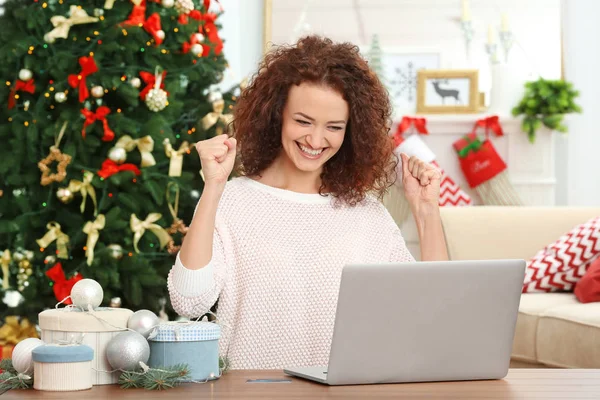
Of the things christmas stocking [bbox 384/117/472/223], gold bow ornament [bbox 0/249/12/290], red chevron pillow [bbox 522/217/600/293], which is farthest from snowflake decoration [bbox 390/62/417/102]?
gold bow ornament [bbox 0/249/12/290]

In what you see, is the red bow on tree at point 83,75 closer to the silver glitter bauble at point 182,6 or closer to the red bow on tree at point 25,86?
the red bow on tree at point 25,86

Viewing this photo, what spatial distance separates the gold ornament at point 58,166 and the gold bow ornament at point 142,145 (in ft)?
0.66

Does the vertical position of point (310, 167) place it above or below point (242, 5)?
below

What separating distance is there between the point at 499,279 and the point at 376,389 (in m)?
0.26

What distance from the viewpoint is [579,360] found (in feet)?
9.53

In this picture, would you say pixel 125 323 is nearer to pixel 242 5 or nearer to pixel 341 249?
pixel 341 249

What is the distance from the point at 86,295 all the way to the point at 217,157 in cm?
42

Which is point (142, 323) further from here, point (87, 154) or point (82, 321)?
point (87, 154)

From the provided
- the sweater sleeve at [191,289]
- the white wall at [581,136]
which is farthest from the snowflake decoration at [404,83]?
the sweater sleeve at [191,289]

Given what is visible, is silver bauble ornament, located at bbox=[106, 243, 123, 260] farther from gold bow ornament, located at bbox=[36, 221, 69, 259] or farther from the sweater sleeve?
the sweater sleeve

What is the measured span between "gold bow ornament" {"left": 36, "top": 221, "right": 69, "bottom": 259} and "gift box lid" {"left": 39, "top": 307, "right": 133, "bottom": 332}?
2.08 metres

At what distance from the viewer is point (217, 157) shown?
1.73 metres

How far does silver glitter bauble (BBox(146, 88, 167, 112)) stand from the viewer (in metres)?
3.52

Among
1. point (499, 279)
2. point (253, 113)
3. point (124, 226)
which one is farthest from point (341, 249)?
point (124, 226)
